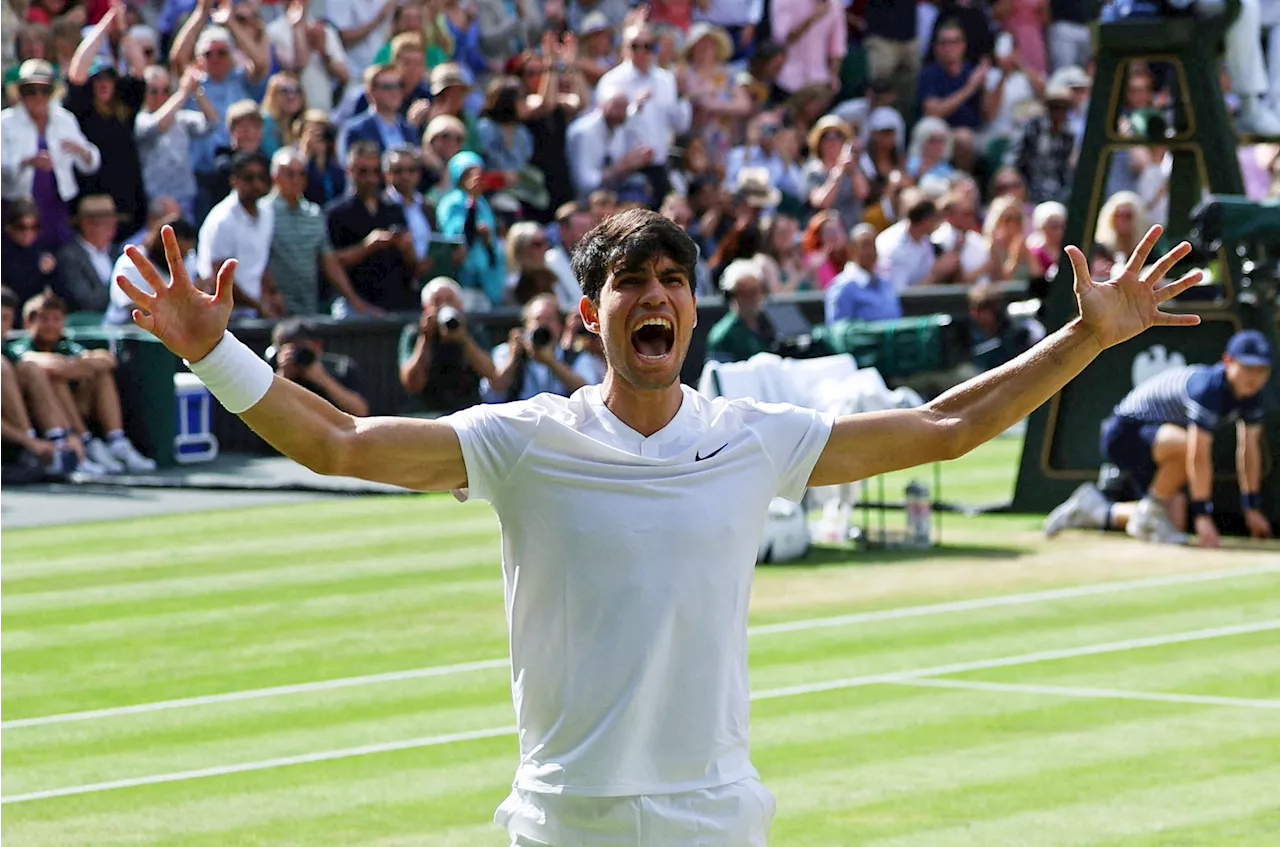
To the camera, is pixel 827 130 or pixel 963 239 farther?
pixel 827 130

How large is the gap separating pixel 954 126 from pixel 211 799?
2045cm

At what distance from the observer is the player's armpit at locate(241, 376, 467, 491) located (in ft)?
14.1

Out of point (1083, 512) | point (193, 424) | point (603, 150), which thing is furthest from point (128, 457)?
point (1083, 512)

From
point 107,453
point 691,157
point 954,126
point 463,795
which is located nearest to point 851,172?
point 691,157

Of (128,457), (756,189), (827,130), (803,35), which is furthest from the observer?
(803,35)

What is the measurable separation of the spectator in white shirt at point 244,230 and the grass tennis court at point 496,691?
327 cm

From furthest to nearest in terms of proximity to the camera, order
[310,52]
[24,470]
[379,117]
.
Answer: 1. [310,52]
2. [379,117]
3. [24,470]

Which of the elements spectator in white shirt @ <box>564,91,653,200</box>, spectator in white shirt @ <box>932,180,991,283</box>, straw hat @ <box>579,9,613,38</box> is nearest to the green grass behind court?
spectator in white shirt @ <box>564,91,653,200</box>

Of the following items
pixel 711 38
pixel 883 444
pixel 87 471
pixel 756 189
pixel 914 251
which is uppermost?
pixel 711 38

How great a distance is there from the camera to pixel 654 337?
4.46 metres

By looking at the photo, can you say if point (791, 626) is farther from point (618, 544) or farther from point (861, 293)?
point (861, 293)

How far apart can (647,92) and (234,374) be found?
61.6 ft

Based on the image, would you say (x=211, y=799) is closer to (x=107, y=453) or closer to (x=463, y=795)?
(x=463, y=795)

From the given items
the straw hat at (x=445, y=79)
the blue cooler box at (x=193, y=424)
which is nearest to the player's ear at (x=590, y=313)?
the blue cooler box at (x=193, y=424)
